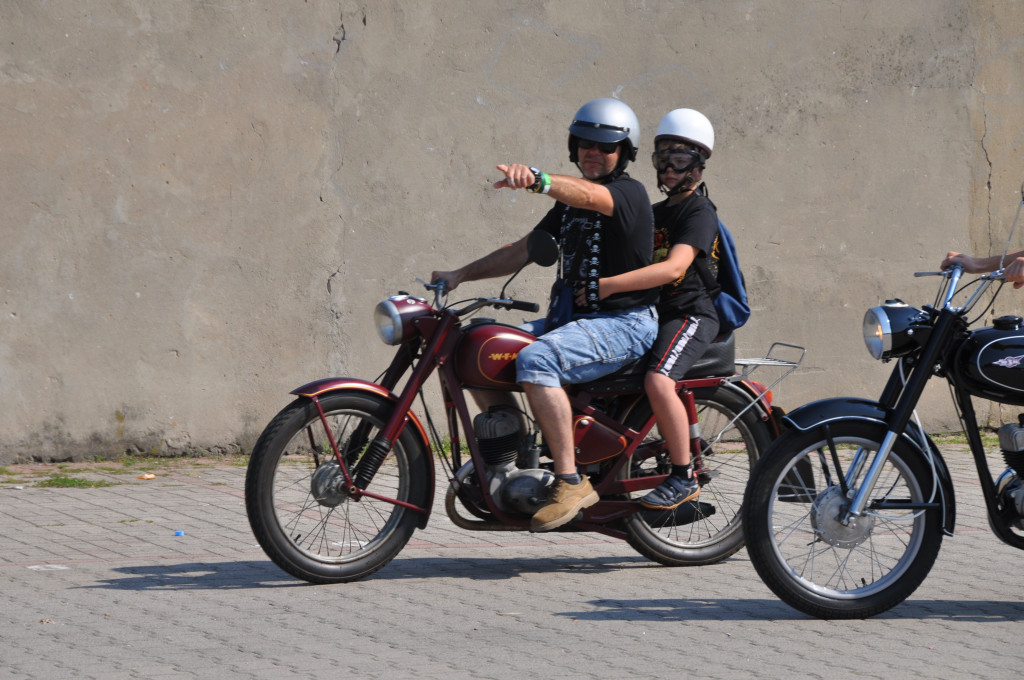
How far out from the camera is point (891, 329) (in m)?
4.66

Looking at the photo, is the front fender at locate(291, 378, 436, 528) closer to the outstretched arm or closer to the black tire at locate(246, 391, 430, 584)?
the black tire at locate(246, 391, 430, 584)

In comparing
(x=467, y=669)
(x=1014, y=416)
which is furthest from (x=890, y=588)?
(x=1014, y=416)

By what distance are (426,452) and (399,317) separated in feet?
1.88

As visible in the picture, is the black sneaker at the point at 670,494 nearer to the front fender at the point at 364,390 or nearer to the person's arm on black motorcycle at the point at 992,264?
the front fender at the point at 364,390

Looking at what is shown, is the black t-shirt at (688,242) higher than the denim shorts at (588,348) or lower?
higher

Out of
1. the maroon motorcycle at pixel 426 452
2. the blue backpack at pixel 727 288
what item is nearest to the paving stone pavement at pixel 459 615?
the maroon motorcycle at pixel 426 452

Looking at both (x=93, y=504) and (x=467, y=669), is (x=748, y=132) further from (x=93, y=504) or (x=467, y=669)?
(x=467, y=669)

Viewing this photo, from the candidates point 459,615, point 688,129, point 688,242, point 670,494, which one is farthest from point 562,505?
point 688,129

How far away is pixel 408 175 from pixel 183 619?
4556mm

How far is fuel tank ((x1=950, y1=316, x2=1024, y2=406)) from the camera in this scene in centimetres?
460

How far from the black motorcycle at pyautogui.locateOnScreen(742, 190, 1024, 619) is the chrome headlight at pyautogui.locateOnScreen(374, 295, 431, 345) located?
5.02 ft

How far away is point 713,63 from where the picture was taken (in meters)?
9.23

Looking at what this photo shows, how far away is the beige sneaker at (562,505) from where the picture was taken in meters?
5.14

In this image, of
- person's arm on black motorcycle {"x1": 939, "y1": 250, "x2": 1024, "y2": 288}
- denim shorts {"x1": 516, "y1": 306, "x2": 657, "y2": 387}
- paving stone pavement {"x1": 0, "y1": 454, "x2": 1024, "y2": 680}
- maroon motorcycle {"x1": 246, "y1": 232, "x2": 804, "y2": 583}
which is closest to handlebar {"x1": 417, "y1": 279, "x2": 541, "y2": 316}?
maroon motorcycle {"x1": 246, "y1": 232, "x2": 804, "y2": 583}
